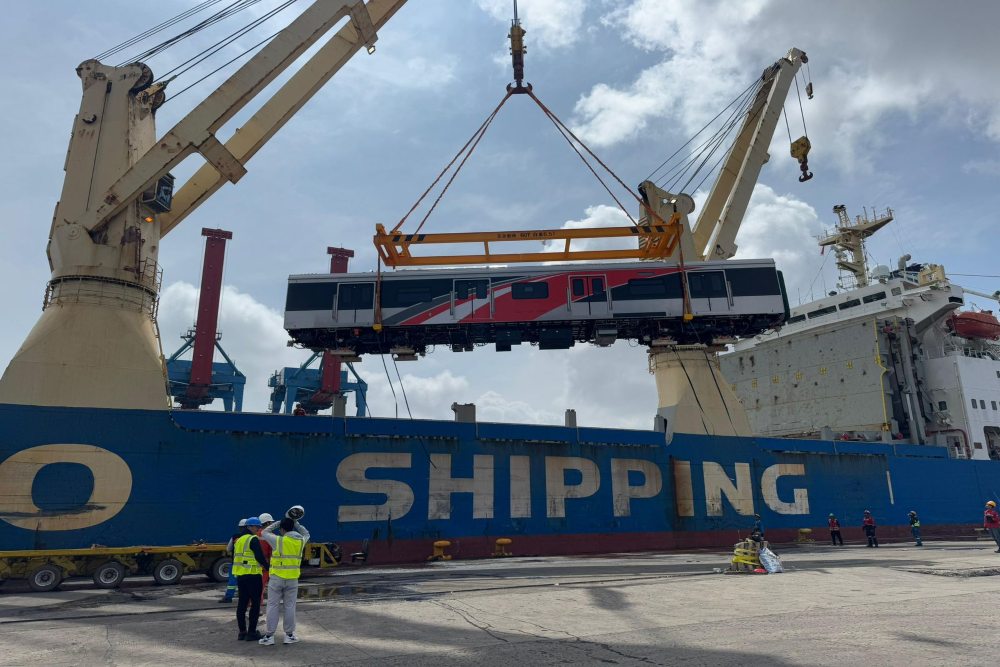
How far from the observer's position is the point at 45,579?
14.2 metres

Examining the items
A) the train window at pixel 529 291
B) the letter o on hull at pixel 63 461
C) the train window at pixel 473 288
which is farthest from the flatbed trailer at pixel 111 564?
the train window at pixel 529 291

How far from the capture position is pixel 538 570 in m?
15.9

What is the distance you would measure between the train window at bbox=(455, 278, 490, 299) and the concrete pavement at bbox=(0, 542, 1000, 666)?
10870 millimetres

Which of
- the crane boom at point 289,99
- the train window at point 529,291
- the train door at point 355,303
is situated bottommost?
the train door at point 355,303

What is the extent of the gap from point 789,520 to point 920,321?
17.7 metres

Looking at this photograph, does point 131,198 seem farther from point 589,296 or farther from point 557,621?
point 557,621

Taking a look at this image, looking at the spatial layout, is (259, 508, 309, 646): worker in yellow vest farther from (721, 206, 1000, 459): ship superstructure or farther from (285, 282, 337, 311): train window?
(721, 206, 1000, 459): ship superstructure

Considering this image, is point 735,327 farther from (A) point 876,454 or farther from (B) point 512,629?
(B) point 512,629

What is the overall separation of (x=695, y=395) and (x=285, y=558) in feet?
77.0

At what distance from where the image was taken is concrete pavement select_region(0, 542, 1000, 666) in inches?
256

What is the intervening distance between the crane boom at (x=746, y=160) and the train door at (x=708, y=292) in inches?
277

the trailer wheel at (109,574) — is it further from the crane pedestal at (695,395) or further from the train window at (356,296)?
the crane pedestal at (695,395)

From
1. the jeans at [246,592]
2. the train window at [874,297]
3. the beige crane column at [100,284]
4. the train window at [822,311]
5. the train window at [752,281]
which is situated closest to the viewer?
the jeans at [246,592]

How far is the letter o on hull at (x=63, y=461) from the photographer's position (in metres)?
16.3
